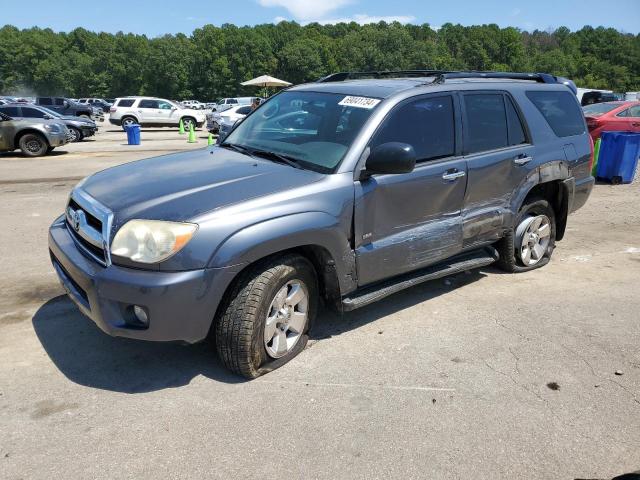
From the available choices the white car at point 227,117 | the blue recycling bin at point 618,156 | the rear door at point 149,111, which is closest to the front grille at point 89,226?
the blue recycling bin at point 618,156

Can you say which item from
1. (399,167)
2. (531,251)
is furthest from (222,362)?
(531,251)

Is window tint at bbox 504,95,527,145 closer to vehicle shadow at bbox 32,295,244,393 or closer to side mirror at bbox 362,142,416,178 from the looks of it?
side mirror at bbox 362,142,416,178

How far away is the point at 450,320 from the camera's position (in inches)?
164

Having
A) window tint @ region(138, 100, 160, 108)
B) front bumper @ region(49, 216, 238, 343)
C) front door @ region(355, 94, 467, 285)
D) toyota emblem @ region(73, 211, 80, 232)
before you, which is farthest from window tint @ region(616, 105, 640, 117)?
window tint @ region(138, 100, 160, 108)

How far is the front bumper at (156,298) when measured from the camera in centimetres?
276

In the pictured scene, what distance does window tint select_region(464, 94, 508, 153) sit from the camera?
4297 millimetres

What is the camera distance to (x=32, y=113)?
683 inches

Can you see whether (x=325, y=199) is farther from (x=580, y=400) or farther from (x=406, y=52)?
(x=406, y=52)

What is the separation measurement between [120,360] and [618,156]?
34.3 feet

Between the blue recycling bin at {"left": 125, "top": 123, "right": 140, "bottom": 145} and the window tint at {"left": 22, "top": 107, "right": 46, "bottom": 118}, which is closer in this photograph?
the window tint at {"left": 22, "top": 107, "right": 46, "bottom": 118}

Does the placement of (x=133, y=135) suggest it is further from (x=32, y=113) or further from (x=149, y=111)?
(x=149, y=111)

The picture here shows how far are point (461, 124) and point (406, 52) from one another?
12144 centimetres

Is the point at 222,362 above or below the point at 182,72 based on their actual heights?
above

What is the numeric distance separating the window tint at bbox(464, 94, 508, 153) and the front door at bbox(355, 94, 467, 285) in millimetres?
170
